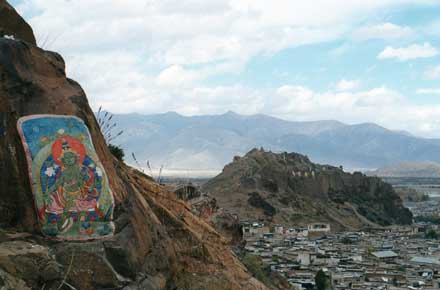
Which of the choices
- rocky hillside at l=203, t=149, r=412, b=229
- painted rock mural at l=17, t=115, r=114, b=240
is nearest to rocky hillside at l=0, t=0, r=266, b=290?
painted rock mural at l=17, t=115, r=114, b=240

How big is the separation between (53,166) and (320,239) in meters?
74.8

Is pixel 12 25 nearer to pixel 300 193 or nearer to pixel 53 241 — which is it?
pixel 53 241

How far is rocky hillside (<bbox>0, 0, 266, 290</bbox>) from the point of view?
903cm

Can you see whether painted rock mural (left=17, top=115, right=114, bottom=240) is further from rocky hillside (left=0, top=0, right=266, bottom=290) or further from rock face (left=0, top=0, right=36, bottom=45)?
rock face (left=0, top=0, right=36, bottom=45)

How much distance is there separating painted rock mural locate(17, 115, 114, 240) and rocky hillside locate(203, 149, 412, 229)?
7688 cm

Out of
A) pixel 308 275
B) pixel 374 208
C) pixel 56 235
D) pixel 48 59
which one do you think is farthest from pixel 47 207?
pixel 374 208

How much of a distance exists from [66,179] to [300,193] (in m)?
101

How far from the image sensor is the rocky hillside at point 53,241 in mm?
9031

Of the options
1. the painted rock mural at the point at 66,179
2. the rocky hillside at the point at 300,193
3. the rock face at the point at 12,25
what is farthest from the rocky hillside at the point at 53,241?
the rocky hillside at the point at 300,193

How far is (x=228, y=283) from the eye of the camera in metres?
12.3

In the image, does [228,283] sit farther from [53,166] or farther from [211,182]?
[211,182]

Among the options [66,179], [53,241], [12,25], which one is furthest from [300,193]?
[53,241]

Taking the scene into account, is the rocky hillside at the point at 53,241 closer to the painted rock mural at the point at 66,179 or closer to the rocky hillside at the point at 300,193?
the painted rock mural at the point at 66,179

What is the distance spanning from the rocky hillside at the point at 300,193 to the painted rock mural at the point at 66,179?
7688 cm
